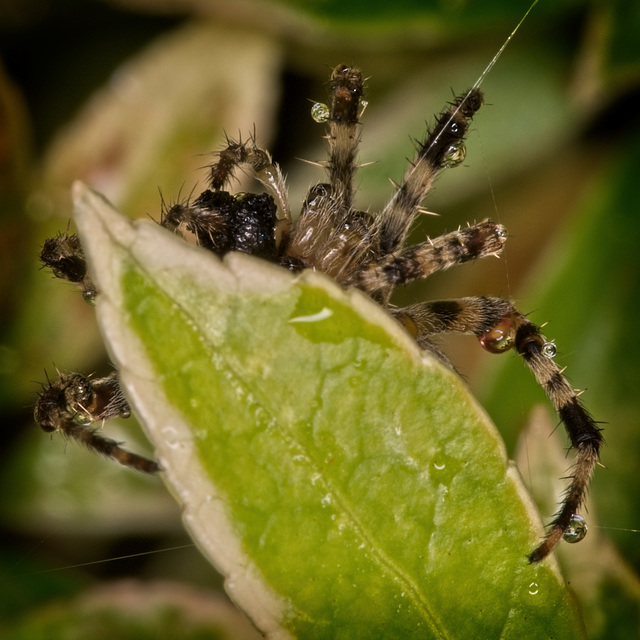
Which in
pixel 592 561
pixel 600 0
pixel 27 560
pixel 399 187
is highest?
pixel 600 0

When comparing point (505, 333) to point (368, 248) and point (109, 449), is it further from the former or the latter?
point (109, 449)

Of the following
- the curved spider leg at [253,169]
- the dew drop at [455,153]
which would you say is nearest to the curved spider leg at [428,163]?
the dew drop at [455,153]

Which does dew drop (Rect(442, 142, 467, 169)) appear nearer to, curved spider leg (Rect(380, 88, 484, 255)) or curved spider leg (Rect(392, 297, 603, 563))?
curved spider leg (Rect(380, 88, 484, 255))

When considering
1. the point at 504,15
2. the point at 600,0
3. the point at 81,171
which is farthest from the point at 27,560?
the point at 600,0

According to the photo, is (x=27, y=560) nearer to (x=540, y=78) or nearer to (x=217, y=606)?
(x=217, y=606)

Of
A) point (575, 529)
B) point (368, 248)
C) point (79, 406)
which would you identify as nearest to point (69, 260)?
point (79, 406)

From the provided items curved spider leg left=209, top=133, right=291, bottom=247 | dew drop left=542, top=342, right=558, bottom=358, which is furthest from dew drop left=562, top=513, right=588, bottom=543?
curved spider leg left=209, top=133, right=291, bottom=247
